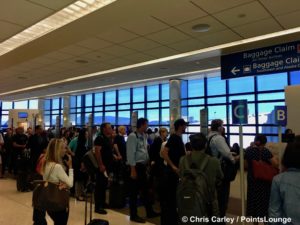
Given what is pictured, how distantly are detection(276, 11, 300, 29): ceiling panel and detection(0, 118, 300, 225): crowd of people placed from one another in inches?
76.9

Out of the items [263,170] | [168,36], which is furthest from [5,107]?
[263,170]

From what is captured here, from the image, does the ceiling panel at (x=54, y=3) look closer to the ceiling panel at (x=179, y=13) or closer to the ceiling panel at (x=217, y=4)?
the ceiling panel at (x=179, y=13)

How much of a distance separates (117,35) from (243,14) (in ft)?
7.15

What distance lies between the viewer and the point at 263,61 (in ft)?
18.1

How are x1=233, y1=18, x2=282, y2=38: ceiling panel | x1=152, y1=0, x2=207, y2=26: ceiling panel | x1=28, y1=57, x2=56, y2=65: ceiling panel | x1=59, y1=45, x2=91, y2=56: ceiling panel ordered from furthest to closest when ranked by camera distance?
x1=28, y1=57, x2=56, y2=65: ceiling panel, x1=59, y1=45, x2=91, y2=56: ceiling panel, x1=233, y1=18, x2=282, y2=38: ceiling panel, x1=152, y1=0, x2=207, y2=26: ceiling panel

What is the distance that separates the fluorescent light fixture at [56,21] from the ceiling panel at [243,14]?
1707 millimetres

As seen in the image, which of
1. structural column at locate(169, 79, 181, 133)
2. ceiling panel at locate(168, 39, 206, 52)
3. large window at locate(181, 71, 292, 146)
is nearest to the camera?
ceiling panel at locate(168, 39, 206, 52)

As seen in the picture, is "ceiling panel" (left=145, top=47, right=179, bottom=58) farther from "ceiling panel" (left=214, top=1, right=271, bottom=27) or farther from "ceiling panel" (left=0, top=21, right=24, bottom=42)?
"ceiling panel" (left=0, top=21, right=24, bottom=42)

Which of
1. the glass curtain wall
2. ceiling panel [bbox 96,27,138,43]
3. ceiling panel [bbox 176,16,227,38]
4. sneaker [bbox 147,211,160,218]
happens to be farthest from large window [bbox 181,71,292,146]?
the glass curtain wall

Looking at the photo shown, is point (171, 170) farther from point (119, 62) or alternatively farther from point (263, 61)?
point (119, 62)

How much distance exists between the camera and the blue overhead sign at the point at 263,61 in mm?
5137

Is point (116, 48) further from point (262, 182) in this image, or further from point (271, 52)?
point (262, 182)

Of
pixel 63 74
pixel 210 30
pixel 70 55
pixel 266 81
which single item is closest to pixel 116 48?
pixel 70 55

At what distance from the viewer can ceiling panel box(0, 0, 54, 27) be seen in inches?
146
